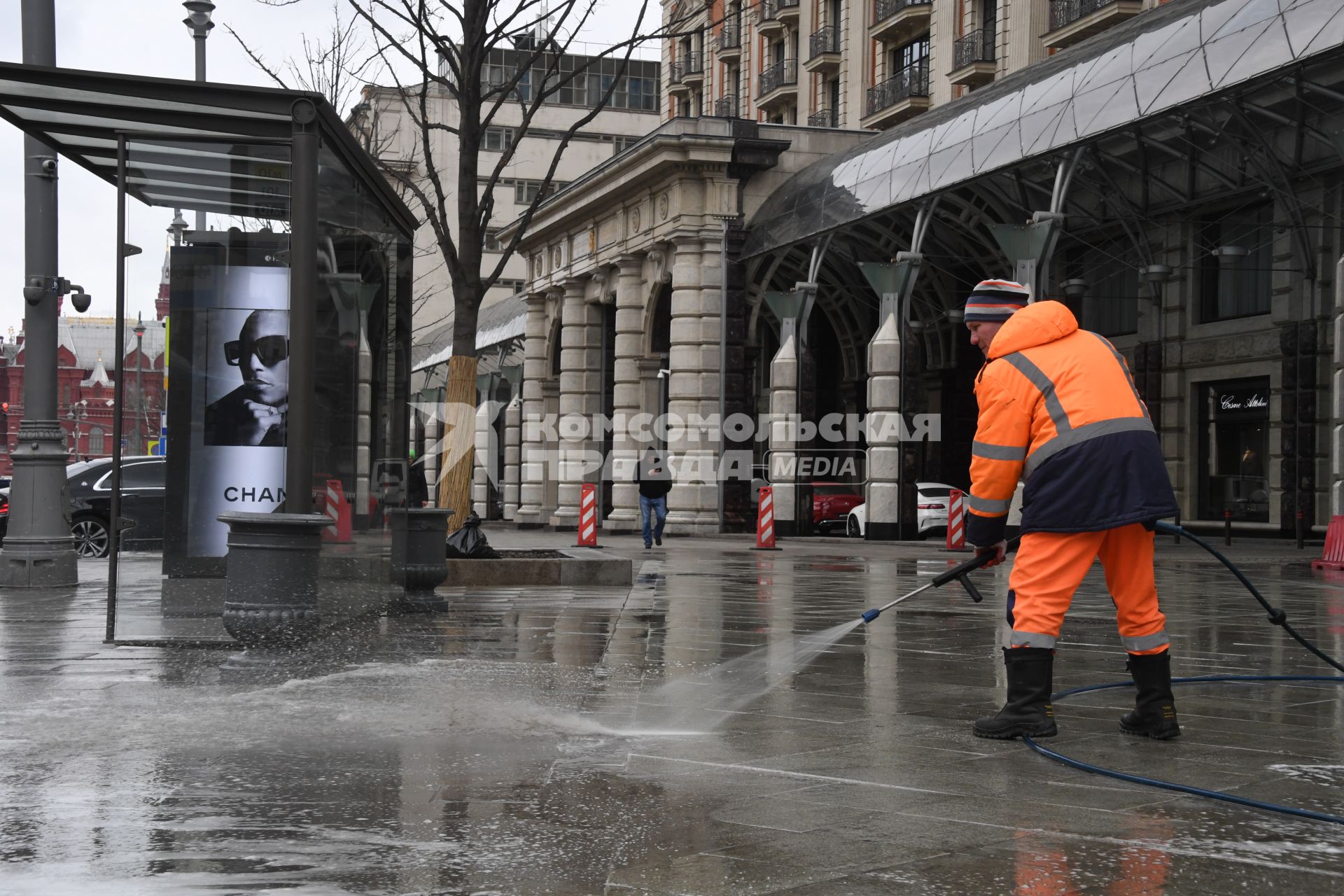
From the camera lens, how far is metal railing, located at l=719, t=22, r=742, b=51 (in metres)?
54.6

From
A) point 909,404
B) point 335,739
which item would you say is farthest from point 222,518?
point 909,404

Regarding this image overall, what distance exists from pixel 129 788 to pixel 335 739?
3.34 ft

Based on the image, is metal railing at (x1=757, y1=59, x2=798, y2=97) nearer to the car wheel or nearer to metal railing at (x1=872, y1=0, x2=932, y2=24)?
metal railing at (x1=872, y1=0, x2=932, y2=24)

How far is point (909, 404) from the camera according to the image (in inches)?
1062

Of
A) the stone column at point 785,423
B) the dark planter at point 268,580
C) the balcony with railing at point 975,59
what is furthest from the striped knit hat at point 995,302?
the balcony with railing at point 975,59

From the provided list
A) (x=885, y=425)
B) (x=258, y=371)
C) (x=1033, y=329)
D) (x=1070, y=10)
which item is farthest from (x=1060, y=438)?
(x=1070, y=10)

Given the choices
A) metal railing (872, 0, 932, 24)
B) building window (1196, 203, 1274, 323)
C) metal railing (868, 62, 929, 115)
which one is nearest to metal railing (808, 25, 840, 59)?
metal railing (872, 0, 932, 24)

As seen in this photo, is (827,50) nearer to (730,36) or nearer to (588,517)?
(730,36)

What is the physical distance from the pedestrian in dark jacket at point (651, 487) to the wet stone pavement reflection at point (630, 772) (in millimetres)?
16305

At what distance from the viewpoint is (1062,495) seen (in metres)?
5.71

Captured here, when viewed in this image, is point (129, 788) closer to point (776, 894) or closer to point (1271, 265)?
point (776, 894)

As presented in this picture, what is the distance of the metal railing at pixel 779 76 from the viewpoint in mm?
50531

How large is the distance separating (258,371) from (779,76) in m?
42.1

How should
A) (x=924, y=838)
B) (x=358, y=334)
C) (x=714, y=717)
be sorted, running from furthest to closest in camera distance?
(x=358, y=334) < (x=714, y=717) < (x=924, y=838)
